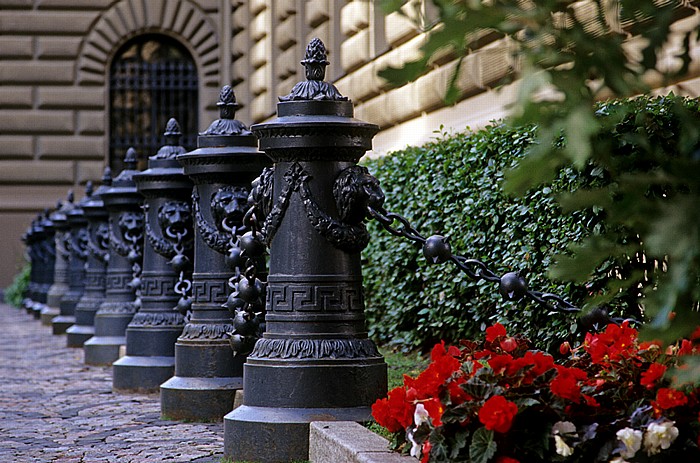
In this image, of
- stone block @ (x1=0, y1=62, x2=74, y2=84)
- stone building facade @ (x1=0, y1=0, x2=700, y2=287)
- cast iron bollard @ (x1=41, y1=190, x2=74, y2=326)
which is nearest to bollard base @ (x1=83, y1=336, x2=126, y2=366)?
cast iron bollard @ (x1=41, y1=190, x2=74, y2=326)

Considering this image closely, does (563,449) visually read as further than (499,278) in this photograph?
No

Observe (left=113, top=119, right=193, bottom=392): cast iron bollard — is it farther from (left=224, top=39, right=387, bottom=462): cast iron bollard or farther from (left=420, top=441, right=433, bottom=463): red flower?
(left=420, top=441, right=433, bottom=463): red flower

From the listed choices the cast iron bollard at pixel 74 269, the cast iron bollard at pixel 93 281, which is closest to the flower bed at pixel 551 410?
the cast iron bollard at pixel 93 281

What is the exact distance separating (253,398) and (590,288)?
1545 mm

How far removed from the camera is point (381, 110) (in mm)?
13656

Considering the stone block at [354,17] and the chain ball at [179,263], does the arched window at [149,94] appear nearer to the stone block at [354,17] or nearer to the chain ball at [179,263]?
the stone block at [354,17]

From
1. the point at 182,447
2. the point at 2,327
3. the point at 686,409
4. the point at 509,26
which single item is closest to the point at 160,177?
the point at 182,447

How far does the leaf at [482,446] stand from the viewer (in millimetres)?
3023

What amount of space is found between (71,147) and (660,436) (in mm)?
21300

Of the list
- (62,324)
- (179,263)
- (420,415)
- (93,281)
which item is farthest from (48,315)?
(420,415)

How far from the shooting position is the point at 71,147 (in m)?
23.3

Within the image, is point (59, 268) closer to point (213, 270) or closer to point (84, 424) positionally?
point (213, 270)

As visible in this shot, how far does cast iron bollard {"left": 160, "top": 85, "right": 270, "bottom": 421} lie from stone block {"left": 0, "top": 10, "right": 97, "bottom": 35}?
17711 millimetres

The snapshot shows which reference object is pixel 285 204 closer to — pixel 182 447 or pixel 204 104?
pixel 182 447
